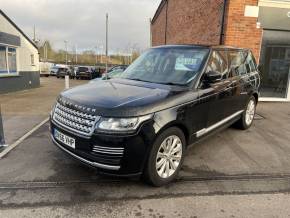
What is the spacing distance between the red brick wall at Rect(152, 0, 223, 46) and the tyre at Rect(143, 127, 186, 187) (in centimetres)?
639

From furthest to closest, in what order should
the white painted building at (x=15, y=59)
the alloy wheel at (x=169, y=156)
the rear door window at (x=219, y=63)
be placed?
the white painted building at (x=15, y=59) < the rear door window at (x=219, y=63) < the alloy wheel at (x=169, y=156)

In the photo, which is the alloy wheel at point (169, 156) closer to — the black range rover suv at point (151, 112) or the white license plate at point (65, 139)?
the black range rover suv at point (151, 112)

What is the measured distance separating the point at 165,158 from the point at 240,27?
6.56m

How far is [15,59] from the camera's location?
14.8 meters

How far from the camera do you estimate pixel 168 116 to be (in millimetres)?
3154

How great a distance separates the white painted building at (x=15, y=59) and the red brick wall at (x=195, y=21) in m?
9.16

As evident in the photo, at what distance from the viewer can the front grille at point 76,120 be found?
2.95 meters

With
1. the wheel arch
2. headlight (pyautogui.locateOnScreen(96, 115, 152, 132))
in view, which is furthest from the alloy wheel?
headlight (pyautogui.locateOnScreen(96, 115, 152, 132))

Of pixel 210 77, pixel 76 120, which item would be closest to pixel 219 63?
pixel 210 77

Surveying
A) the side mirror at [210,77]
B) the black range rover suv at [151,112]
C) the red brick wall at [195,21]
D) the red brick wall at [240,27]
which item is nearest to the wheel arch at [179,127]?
the black range rover suv at [151,112]

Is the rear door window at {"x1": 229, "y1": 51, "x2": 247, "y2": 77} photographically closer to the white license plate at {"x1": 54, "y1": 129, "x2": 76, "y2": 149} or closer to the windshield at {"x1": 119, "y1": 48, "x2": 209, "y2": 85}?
the windshield at {"x1": 119, "y1": 48, "x2": 209, "y2": 85}

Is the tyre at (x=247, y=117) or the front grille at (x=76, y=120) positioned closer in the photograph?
the front grille at (x=76, y=120)

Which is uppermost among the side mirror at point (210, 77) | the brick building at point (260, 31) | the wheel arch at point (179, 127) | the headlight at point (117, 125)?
the brick building at point (260, 31)

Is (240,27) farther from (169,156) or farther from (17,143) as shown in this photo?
(17,143)
